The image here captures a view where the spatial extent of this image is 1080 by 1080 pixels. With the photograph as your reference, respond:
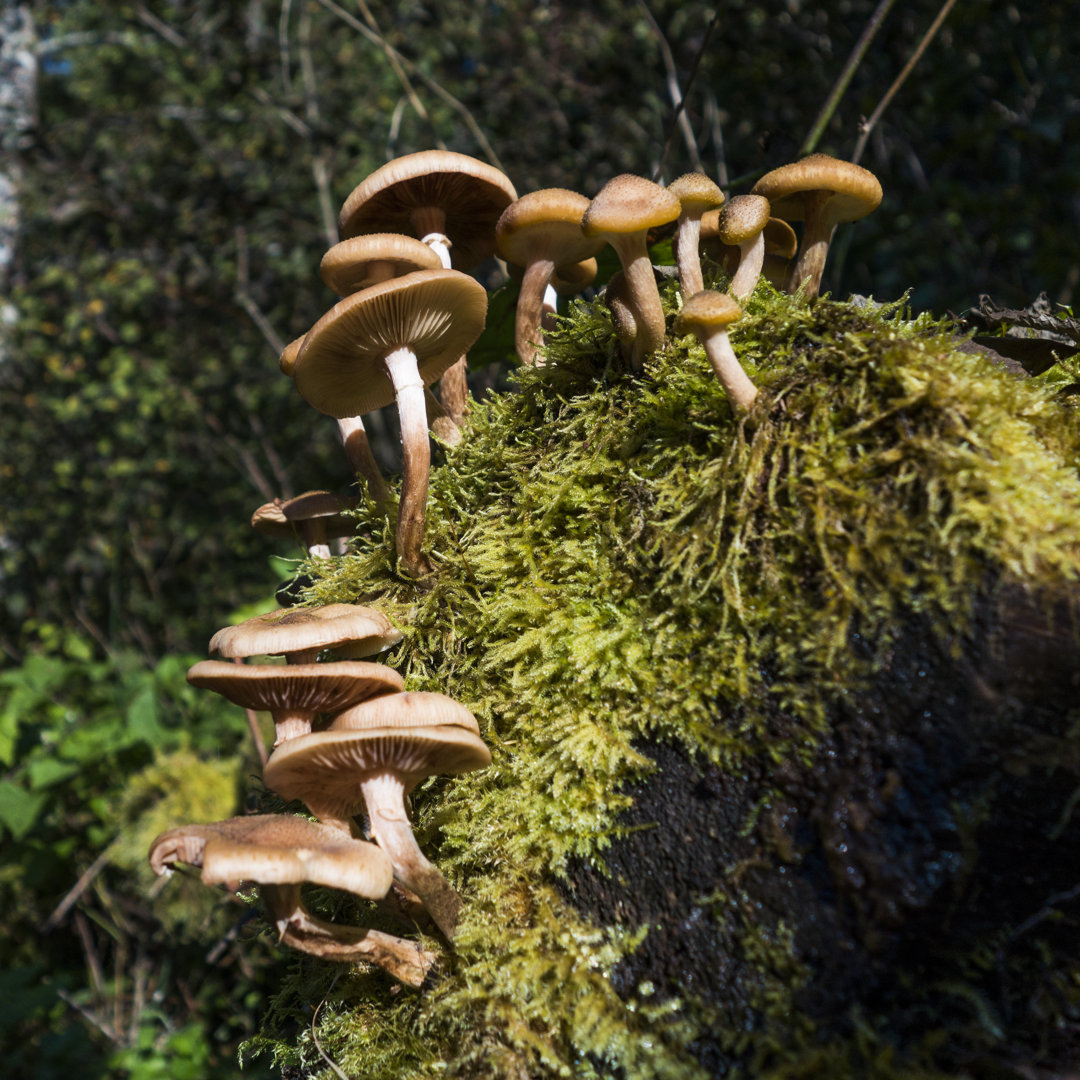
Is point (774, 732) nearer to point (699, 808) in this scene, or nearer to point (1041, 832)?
point (699, 808)

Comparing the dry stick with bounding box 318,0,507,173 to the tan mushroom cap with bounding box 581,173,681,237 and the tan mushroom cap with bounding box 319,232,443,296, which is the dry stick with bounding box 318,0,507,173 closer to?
the tan mushroom cap with bounding box 319,232,443,296

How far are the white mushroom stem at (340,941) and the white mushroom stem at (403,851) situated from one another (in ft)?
0.32

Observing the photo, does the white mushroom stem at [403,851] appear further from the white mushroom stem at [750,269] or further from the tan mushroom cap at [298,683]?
the white mushroom stem at [750,269]

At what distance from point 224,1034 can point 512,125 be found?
810 centimetres

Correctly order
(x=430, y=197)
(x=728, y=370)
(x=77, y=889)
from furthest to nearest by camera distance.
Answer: (x=77, y=889) → (x=430, y=197) → (x=728, y=370)

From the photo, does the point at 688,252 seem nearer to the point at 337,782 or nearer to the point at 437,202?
the point at 437,202

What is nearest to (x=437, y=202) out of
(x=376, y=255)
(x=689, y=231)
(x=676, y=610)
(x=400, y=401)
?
(x=376, y=255)

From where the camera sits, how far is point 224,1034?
5.50m

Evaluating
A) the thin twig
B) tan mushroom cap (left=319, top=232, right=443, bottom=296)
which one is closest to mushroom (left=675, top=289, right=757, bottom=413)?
tan mushroom cap (left=319, top=232, right=443, bottom=296)

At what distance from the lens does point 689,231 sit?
206 cm

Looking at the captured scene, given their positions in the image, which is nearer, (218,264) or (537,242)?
(537,242)

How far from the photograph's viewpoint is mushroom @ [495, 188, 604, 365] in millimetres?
2162

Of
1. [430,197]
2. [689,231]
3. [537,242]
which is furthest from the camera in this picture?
[430,197]

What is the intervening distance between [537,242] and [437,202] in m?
0.54
